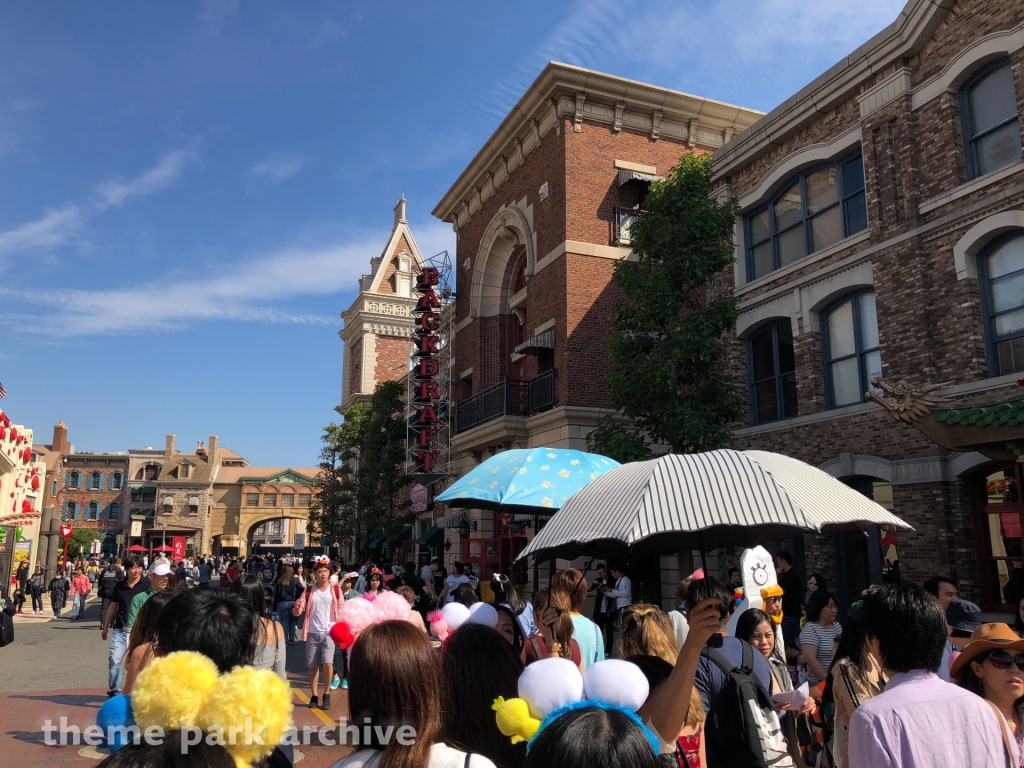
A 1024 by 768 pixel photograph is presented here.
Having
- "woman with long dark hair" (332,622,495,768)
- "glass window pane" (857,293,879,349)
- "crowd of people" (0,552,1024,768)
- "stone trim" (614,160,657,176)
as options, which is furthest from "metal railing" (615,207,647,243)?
"woman with long dark hair" (332,622,495,768)

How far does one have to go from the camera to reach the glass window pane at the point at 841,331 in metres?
15.3

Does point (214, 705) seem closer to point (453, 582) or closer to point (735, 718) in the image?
point (735, 718)

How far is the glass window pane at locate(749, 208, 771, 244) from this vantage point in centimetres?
1769

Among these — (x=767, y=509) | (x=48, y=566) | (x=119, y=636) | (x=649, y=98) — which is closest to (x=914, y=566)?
(x=767, y=509)

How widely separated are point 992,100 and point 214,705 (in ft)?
49.9

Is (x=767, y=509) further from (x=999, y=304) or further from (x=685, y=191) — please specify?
(x=685, y=191)

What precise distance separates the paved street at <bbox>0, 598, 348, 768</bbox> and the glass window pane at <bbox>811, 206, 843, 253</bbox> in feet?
41.3

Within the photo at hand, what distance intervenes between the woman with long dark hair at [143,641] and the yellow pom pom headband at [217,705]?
302 centimetres

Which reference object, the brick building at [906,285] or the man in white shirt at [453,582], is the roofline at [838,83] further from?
the man in white shirt at [453,582]

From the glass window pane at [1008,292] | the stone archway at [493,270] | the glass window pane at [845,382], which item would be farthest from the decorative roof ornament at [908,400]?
the stone archway at [493,270]

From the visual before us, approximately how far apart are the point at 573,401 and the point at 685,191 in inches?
257

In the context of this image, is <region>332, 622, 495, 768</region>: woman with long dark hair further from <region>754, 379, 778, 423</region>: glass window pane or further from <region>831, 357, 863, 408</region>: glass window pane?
<region>754, 379, 778, 423</region>: glass window pane

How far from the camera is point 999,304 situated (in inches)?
499

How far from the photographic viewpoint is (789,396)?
16.8 metres
